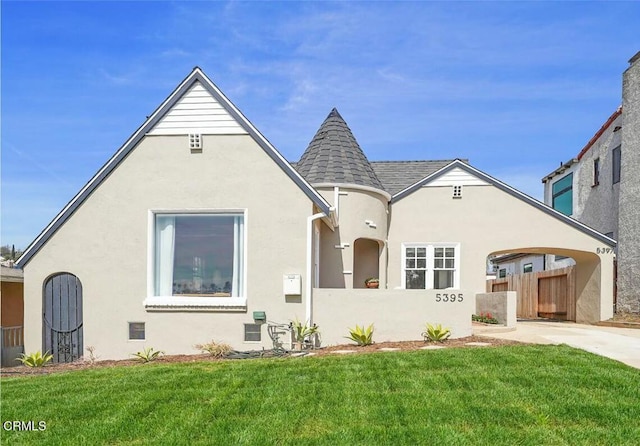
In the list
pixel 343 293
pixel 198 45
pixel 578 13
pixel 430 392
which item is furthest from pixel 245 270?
pixel 578 13

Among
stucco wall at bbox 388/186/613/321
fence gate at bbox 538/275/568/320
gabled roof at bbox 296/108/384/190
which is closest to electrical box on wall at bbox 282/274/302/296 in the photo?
gabled roof at bbox 296/108/384/190

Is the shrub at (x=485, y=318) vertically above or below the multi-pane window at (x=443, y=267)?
below

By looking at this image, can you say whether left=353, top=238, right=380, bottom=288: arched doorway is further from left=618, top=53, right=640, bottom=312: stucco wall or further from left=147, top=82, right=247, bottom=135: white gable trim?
left=618, top=53, right=640, bottom=312: stucco wall

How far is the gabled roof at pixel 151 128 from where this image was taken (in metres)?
12.2

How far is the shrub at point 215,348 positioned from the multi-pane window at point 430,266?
777 cm

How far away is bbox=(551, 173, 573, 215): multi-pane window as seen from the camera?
25.9 meters

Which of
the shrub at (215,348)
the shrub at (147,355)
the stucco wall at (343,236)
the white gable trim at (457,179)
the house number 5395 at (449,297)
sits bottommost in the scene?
the shrub at (147,355)

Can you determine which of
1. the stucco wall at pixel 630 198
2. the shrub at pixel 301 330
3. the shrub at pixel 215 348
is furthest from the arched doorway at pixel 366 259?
the stucco wall at pixel 630 198

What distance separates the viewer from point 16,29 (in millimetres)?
10008

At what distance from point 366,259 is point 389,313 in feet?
16.8

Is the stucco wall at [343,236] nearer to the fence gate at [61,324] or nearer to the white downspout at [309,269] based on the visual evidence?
the white downspout at [309,269]

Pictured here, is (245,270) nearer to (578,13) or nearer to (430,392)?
(430,392)

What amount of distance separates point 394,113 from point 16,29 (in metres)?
10.2

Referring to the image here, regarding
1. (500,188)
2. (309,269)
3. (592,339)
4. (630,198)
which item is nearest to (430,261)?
(500,188)
